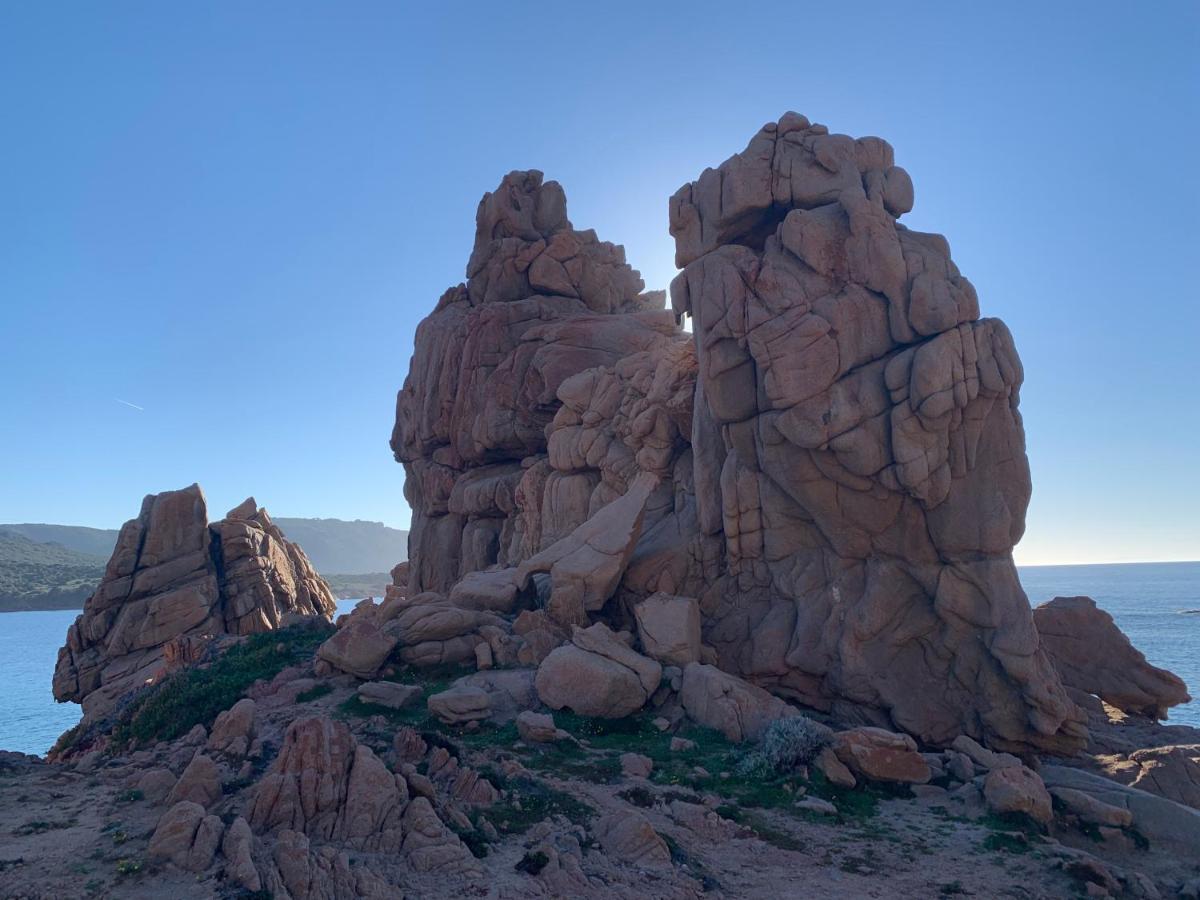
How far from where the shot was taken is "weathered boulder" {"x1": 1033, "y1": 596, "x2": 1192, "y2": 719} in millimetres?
28594

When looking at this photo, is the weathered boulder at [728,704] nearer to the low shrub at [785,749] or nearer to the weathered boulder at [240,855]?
the low shrub at [785,749]

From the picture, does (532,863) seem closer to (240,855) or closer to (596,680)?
(240,855)

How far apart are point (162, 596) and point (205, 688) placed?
769 inches

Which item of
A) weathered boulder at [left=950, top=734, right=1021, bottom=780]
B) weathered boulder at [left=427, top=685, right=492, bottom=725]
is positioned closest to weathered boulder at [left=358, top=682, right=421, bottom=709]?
weathered boulder at [left=427, top=685, right=492, bottom=725]

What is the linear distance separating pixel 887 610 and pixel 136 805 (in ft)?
66.9

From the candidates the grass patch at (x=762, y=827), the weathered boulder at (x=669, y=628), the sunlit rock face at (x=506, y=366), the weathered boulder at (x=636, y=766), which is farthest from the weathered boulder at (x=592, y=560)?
the grass patch at (x=762, y=827)

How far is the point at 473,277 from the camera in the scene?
48.2m

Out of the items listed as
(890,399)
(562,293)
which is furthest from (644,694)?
(562,293)

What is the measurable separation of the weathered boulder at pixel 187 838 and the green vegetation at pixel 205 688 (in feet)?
28.6

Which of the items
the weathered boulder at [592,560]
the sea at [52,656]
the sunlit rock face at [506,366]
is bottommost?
the sea at [52,656]

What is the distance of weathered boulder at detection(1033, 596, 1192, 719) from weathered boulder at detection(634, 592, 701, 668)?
13346 millimetres

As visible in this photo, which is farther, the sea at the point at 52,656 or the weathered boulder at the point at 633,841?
the sea at the point at 52,656

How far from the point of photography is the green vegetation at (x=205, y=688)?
21.8 metres

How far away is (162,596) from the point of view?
39.8 meters
